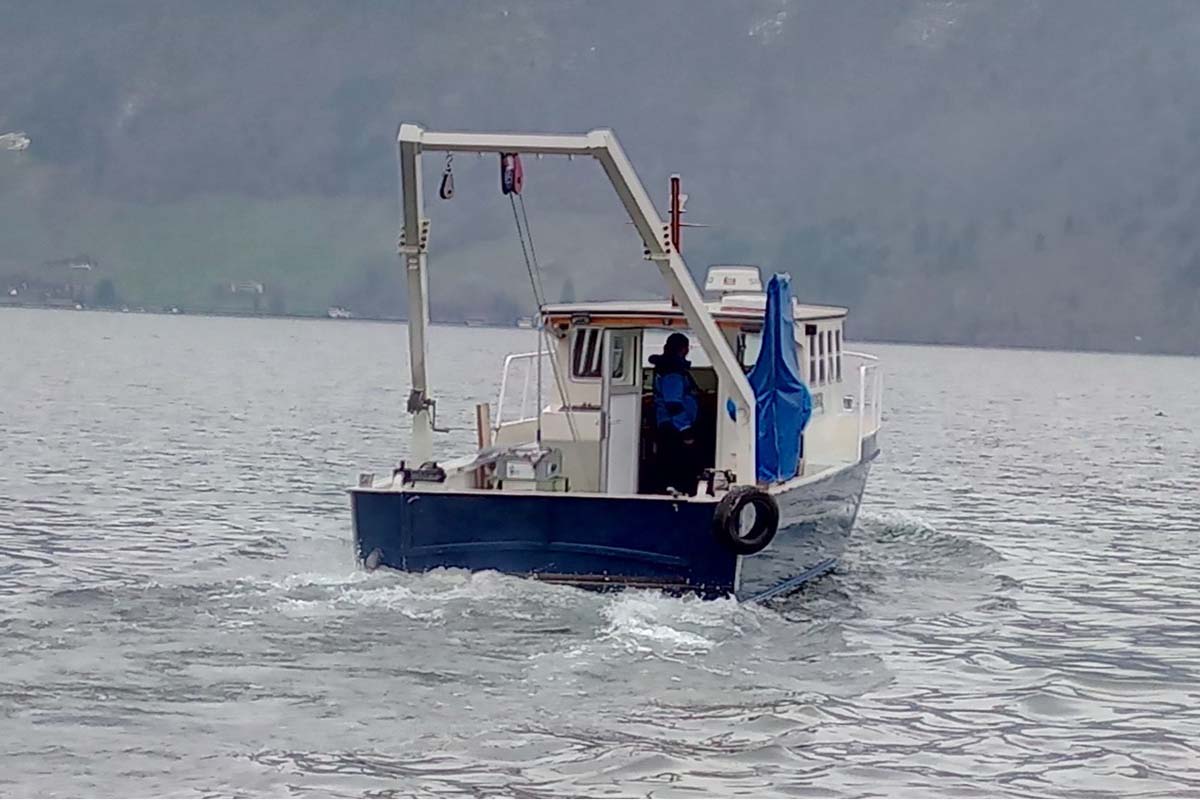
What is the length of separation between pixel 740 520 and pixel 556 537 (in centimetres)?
180

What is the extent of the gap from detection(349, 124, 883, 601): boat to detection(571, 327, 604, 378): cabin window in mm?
16

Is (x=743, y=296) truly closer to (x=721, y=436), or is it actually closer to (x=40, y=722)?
(x=721, y=436)

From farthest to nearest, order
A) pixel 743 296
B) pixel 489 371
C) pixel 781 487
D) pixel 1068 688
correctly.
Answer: pixel 489 371 → pixel 743 296 → pixel 781 487 → pixel 1068 688

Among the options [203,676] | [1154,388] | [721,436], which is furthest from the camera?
[1154,388]

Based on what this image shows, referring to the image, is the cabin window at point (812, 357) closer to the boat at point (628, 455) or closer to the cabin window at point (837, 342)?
the boat at point (628, 455)

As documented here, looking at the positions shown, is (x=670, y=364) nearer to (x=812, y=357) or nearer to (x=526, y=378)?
(x=812, y=357)

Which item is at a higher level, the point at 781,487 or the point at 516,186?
the point at 516,186

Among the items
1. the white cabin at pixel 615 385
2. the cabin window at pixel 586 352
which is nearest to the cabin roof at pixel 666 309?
the white cabin at pixel 615 385

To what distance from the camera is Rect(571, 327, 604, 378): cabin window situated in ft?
76.8

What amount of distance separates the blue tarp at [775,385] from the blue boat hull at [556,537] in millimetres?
1660

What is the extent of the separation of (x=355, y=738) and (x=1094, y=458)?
41.5 meters

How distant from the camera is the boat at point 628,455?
2003 cm

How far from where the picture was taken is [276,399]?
74.2 meters

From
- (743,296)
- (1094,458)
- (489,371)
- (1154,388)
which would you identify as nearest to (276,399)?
(1094,458)
